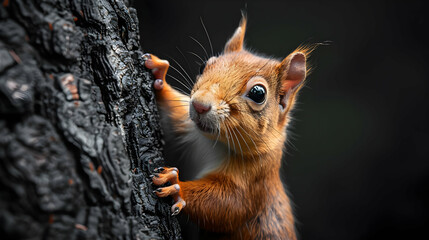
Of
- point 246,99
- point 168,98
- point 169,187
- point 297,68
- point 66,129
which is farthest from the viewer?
point 168,98

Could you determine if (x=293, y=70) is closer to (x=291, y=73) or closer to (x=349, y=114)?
(x=291, y=73)

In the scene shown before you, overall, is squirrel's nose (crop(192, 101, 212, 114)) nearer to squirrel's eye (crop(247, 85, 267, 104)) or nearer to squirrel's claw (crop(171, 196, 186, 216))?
squirrel's eye (crop(247, 85, 267, 104))

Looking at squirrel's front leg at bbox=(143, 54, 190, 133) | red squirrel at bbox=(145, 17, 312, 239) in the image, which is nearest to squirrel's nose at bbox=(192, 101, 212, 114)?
red squirrel at bbox=(145, 17, 312, 239)

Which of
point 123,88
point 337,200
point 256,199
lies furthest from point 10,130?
point 337,200

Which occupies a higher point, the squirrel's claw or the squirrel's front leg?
the squirrel's front leg

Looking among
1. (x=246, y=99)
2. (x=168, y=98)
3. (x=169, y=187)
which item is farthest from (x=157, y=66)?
(x=169, y=187)

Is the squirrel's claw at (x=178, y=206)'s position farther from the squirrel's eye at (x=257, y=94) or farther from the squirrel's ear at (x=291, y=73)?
the squirrel's ear at (x=291, y=73)

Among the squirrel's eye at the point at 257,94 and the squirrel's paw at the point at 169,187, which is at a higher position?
the squirrel's eye at the point at 257,94

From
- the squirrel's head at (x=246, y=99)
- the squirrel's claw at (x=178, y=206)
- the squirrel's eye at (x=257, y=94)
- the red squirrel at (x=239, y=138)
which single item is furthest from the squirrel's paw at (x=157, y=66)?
the squirrel's claw at (x=178, y=206)
